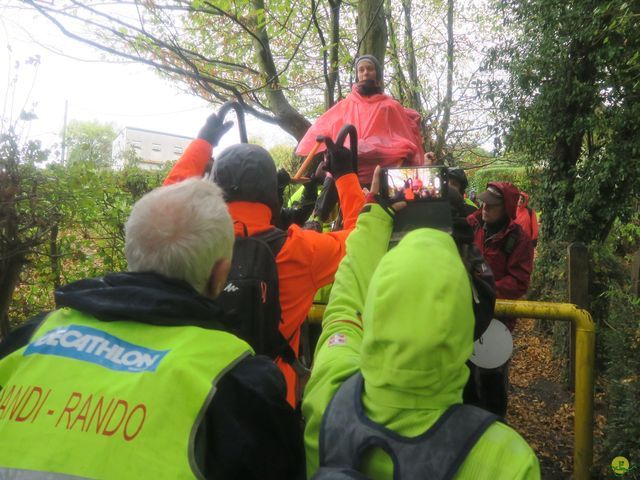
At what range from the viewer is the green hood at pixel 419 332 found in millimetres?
1080

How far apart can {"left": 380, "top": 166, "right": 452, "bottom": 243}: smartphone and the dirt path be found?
102 inches

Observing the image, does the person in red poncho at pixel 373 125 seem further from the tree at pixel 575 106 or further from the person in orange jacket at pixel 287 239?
the tree at pixel 575 106

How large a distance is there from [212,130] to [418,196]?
3.84 feet

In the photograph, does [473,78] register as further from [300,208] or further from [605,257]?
[300,208]

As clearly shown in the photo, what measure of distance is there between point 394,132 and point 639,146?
9.40ft

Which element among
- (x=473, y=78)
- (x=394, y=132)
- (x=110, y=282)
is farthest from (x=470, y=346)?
(x=473, y=78)

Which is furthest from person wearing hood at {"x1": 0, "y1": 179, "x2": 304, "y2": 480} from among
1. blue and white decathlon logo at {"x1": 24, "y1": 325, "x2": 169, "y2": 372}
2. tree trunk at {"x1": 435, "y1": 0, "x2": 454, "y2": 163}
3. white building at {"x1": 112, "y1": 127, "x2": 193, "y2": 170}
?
white building at {"x1": 112, "y1": 127, "x2": 193, "y2": 170}

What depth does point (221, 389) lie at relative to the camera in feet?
3.60

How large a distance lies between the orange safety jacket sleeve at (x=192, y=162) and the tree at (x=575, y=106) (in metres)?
4.15

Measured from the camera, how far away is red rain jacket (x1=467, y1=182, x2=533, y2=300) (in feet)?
11.7

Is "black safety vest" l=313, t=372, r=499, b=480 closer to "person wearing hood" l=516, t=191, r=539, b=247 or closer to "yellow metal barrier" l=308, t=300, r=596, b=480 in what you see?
"yellow metal barrier" l=308, t=300, r=596, b=480

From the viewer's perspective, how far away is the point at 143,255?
4.33ft

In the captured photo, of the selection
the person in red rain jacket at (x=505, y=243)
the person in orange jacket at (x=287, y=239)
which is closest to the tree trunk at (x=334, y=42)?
the person in red rain jacket at (x=505, y=243)

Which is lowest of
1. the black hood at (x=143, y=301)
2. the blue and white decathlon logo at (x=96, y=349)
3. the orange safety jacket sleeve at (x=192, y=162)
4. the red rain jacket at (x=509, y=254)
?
the red rain jacket at (x=509, y=254)
